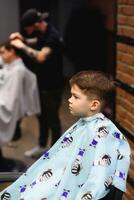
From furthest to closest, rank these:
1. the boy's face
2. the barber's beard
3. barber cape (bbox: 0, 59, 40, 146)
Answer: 1. the barber's beard
2. barber cape (bbox: 0, 59, 40, 146)
3. the boy's face

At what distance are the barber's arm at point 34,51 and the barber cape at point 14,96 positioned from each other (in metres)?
0.14

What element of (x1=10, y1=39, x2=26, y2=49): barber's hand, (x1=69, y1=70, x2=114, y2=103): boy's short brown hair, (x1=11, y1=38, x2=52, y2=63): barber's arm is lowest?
(x1=11, y1=38, x2=52, y2=63): barber's arm

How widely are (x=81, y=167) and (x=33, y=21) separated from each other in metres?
2.52

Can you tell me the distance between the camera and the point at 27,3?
794cm

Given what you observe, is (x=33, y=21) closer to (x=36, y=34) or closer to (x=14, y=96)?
(x=36, y=34)

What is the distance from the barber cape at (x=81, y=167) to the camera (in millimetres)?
1895

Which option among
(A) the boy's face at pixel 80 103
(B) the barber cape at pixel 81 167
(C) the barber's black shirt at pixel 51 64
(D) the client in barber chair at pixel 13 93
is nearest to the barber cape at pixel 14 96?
(D) the client in barber chair at pixel 13 93

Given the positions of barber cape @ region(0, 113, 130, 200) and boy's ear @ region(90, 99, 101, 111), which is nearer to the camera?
barber cape @ region(0, 113, 130, 200)

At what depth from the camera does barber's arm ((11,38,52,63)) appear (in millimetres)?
4203

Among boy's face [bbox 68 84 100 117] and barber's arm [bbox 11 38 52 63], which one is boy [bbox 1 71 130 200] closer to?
boy's face [bbox 68 84 100 117]

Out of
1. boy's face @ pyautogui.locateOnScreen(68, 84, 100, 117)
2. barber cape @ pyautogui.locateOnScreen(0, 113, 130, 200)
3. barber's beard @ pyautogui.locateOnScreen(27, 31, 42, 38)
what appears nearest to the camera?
barber cape @ pyautogui.locateOnScreen(0, 113, 130, 200)

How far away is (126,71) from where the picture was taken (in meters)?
2.95

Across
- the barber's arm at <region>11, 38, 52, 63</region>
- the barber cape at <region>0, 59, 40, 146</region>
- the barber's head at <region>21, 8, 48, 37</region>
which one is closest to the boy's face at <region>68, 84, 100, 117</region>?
the barber cape at <region>0, 59, 40, 146</region>

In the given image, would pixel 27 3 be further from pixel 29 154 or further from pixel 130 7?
pixel 130 7
